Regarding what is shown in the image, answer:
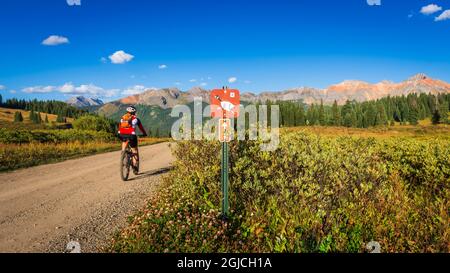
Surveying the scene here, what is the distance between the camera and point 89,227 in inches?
286

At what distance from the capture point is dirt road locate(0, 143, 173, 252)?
6.56 metres

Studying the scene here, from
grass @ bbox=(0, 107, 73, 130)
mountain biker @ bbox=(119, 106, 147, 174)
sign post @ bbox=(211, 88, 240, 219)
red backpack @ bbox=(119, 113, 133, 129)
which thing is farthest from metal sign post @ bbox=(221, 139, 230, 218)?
grass @ bbox=(0, 107, 73, 130)

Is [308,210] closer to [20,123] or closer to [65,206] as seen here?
[65,206]

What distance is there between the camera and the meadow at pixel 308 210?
596 cm

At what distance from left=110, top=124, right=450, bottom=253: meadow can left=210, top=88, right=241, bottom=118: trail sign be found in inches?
73.4

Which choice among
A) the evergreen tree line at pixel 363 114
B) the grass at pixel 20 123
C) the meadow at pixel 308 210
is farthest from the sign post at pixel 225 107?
the evergreen tree line at pixel 363 114

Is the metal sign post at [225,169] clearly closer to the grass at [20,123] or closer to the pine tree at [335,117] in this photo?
the grass at [20,123]

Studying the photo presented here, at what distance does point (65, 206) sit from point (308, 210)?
22.4ft

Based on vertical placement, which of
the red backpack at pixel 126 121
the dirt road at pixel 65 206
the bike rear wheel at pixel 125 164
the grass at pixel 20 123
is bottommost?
the dirt road at pixel 65 206

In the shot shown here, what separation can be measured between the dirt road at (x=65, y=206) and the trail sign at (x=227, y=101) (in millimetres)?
3655

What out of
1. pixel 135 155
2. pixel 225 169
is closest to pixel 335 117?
pixel 135 155
